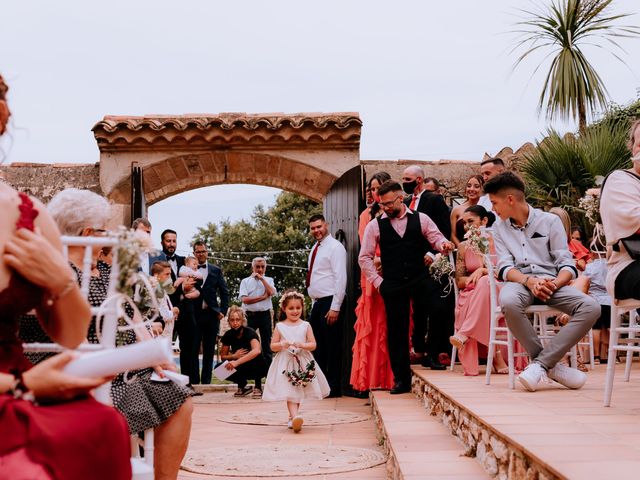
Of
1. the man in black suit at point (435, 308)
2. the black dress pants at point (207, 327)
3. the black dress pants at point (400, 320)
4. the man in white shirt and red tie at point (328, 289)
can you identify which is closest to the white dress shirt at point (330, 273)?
the man in white shirt and red tie at point (328, 289)

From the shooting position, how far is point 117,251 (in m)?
1.87

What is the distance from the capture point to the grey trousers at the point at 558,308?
4793 mm

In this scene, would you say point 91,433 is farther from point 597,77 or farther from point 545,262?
point 597,77

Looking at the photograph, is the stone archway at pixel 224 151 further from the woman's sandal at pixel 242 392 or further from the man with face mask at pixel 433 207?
the man with face mask at pixel 433 207

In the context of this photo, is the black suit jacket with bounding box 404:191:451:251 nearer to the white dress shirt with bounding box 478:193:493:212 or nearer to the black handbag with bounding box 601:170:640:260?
the white dress shirt with bounding box 478:193:493:212

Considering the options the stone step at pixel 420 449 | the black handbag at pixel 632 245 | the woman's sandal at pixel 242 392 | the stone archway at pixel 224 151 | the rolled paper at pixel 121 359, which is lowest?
the woman's sandal at pixel 242 392

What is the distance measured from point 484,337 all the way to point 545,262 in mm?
1390

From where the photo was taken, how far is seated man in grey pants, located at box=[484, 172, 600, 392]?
4.82 meters

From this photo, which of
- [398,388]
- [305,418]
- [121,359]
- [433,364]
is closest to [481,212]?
[433,364]

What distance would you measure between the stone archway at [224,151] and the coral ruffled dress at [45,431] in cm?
877

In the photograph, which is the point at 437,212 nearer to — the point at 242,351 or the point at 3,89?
the point at 242,351

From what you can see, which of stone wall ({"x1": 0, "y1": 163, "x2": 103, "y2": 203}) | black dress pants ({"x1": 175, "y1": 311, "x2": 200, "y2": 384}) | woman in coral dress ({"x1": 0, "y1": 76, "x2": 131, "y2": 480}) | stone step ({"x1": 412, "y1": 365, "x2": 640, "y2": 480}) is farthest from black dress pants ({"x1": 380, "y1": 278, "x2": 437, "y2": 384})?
stone wall ({"x1": 0, "y1": 163, "x2": 103, "y2": 203})

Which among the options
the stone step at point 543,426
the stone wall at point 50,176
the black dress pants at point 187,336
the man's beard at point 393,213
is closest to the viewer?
the stone step at point 543,426

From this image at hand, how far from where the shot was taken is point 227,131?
10.6m
